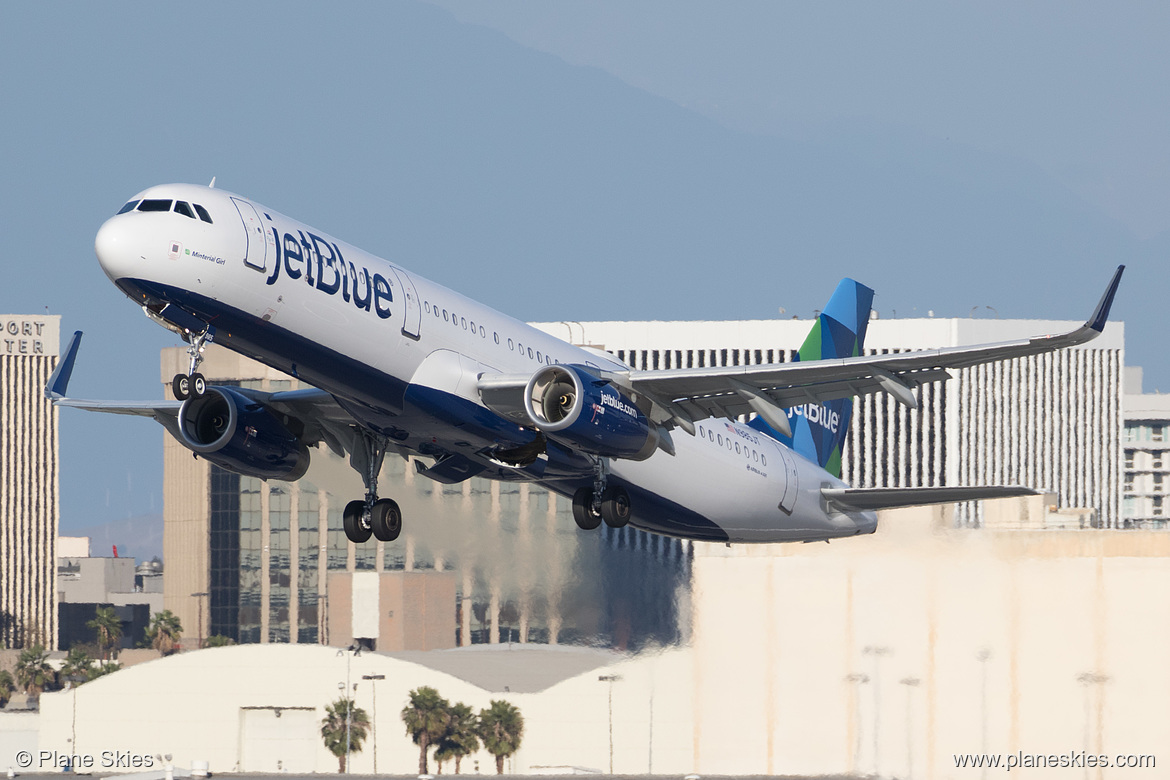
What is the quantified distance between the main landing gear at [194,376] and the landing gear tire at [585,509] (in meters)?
9.46

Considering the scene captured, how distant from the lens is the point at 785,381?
35406 millimetres

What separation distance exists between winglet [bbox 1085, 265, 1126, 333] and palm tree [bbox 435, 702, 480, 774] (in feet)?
174

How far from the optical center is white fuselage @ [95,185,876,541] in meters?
31.0

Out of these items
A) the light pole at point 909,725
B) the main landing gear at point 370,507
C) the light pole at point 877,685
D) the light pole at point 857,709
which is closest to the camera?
the main landing gear at point 370,507

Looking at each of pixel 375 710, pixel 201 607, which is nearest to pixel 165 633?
pixel 201 607

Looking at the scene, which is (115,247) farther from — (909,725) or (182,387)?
(909,725)

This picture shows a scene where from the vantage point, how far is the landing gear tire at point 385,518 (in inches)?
1535

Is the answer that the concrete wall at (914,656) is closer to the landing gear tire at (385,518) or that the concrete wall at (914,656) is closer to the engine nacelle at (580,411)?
the landing gear tire at (385,518)

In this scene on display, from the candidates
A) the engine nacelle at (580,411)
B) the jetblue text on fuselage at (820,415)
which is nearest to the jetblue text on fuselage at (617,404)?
the engine nacelle at (580,411)

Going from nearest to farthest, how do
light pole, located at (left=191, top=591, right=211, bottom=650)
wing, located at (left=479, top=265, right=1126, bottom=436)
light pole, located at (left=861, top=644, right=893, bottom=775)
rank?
wing, located at (left=479, top=265, right=1126, bottom=436), light pole, located at (left=861, top=644, right=893, bottom=775), light pole, located at (left=191, top=591, right=211, bottom=650)

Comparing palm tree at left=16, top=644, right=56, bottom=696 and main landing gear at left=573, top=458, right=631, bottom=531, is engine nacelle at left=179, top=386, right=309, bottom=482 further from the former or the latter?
palm tree at left=16, top=644, right=56, bottom=696

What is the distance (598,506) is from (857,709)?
2286 centimetres

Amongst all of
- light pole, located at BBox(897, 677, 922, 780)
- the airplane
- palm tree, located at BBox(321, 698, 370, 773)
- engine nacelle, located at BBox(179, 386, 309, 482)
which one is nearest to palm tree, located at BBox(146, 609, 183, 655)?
palm tree, located at BBox(321, 698, 370, 773)

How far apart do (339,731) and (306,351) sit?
178 ft
